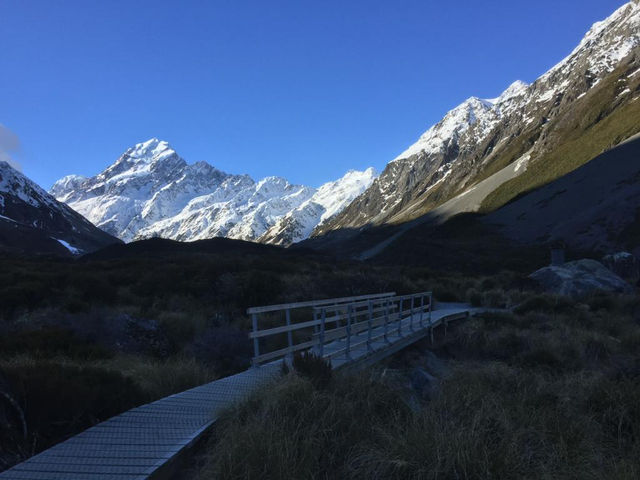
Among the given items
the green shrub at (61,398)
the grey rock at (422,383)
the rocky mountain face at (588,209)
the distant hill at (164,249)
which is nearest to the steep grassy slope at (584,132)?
the rocky mountain face at (588,209)

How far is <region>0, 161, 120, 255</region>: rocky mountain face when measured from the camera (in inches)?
3602

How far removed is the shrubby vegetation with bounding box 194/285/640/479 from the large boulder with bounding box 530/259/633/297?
1525 cm

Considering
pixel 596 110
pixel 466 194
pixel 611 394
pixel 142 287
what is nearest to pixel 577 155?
pixel 596 110

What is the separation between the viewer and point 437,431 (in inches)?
147

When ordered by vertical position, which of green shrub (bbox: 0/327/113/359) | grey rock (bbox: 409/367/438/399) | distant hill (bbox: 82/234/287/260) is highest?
distant hill (bbox: 82/234/287/260)

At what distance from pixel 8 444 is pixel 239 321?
7.89 m

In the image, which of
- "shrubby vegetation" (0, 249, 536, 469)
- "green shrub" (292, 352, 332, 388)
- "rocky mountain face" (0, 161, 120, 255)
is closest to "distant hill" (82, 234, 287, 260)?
"shrubby vegetation" (0, 249, 536, 469)

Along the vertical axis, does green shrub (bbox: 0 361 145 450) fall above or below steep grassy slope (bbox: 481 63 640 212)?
below

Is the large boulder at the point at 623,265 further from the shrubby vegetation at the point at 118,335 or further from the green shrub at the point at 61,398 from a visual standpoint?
the green shrub at the point at 61,398

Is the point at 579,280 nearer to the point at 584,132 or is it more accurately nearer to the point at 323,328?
the point at 323,328

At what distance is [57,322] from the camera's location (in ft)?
33.4

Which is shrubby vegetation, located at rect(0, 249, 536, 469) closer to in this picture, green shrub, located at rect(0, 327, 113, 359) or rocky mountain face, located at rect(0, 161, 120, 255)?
green shrub, located at rect(0, 327, 113, 359)

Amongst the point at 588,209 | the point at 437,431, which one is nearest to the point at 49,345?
the point at 437,431

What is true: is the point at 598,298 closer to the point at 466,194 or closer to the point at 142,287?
the point at 142,287
